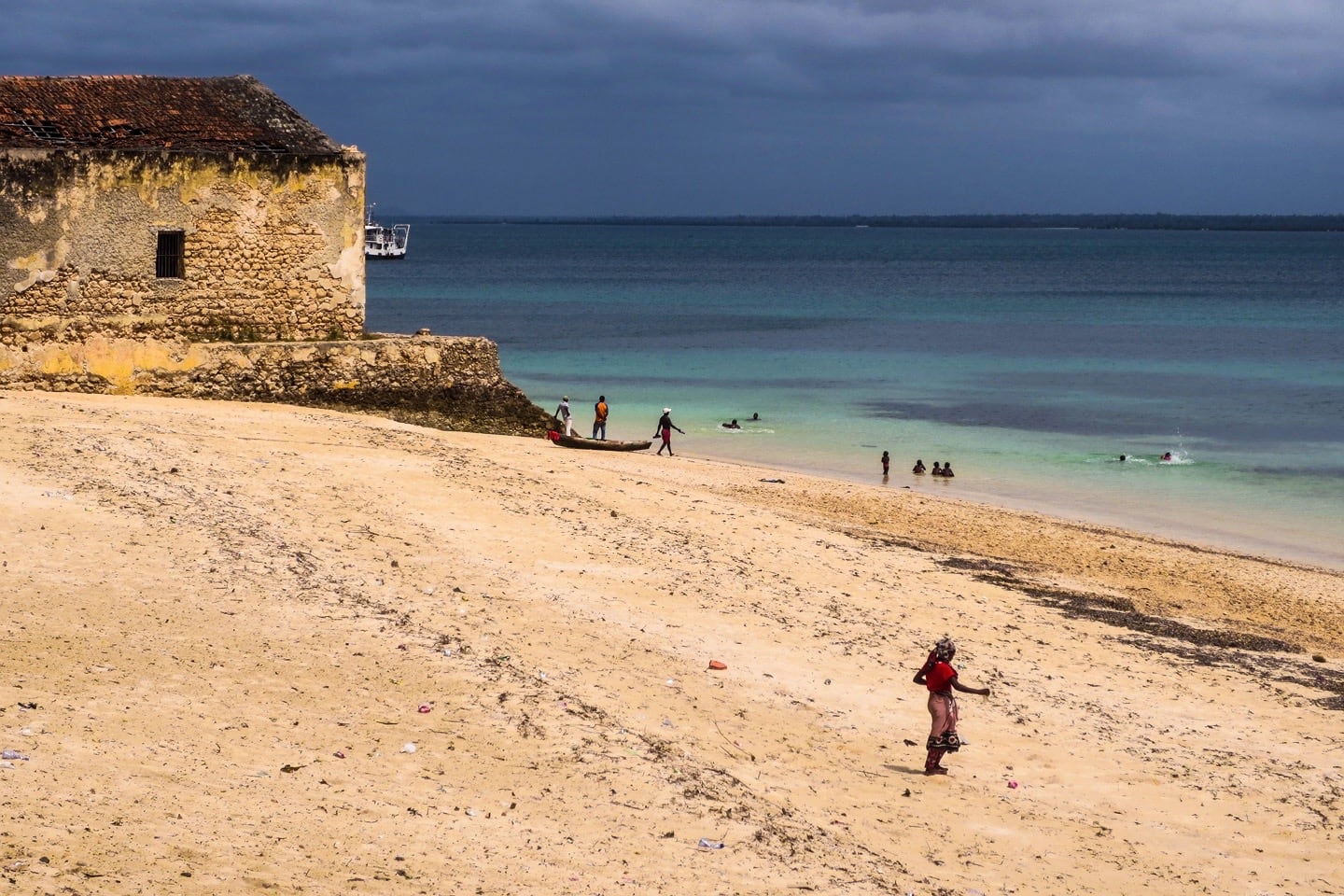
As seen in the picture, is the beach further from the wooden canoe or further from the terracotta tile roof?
the wooden canoe

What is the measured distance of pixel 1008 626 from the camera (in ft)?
43.2

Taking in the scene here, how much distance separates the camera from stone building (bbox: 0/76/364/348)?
58.4 ft

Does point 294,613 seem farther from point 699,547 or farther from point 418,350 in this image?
point 418,350

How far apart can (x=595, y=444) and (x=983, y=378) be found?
65.8 ft

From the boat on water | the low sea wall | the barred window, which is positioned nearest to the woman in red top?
the low sea wall

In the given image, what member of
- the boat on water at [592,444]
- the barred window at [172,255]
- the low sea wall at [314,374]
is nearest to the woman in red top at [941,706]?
the low sea wall at [314,374]

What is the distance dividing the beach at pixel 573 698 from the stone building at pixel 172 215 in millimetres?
2288

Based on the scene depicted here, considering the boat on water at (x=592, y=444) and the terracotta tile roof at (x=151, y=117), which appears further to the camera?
the boat on water at (x=592, y=444)

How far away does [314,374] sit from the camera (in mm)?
19531

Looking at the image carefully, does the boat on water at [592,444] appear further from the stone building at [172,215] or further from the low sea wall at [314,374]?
the stone building at [172,215]

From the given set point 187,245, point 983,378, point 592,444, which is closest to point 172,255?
point 187,245

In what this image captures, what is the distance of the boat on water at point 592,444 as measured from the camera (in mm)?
21562

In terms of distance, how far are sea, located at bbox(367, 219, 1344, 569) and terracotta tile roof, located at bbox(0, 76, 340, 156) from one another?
29.0 feet

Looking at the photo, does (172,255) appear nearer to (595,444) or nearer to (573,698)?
(595,444)
